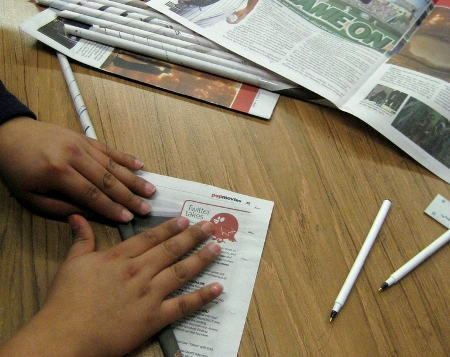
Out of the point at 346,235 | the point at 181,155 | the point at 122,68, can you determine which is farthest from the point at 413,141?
the point at 122,68

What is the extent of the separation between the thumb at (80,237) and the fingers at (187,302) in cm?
10

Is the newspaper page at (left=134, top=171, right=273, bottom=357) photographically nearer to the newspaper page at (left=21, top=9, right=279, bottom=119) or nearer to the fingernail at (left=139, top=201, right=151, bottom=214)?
the fingernail at (left=139, top=201, right=151, bottom=214)

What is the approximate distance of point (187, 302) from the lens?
37 cm

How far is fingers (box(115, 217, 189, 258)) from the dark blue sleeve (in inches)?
Result: 8.3

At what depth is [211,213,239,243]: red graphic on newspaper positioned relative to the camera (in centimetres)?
43

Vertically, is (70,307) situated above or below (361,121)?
below

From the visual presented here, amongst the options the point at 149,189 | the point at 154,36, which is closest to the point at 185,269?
the point at 149,189

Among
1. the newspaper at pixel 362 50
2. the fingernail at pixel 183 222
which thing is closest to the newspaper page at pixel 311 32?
the newspaper at pixel 362 50

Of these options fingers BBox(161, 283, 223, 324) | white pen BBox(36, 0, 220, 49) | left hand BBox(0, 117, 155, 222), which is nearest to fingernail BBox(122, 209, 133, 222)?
left hand BBox(0, 117, 155, 222)

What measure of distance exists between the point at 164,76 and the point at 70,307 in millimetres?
351

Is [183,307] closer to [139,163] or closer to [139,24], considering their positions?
[139,163]

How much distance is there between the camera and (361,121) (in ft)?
1.80

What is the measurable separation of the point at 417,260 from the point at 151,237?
306 millimetres

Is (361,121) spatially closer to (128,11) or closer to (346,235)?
(346,235)
